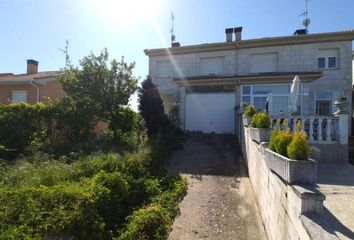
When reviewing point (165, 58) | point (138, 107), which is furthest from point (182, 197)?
point (165, 58)

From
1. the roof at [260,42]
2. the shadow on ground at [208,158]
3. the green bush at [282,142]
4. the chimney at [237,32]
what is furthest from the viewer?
the chimney at [237,32]

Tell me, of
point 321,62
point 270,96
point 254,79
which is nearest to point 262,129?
point 270,96

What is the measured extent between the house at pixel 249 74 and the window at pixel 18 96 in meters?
9.05

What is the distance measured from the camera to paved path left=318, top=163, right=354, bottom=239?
13.1 ft

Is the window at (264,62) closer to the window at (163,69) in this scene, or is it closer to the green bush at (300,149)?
the window at (163,69)

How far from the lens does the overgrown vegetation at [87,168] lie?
5.91 meters

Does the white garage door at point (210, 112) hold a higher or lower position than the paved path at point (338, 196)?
higher

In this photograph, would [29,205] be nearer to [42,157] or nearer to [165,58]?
[42,157]

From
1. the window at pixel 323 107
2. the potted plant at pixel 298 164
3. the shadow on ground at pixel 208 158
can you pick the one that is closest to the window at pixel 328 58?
the window at pixel 323 107

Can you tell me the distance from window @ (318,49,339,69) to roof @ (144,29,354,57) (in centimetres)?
75

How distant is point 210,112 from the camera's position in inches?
723

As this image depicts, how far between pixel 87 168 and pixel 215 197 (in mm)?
3820

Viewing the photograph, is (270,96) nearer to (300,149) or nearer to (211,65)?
(211,65)

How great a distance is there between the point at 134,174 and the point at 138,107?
6774mm
